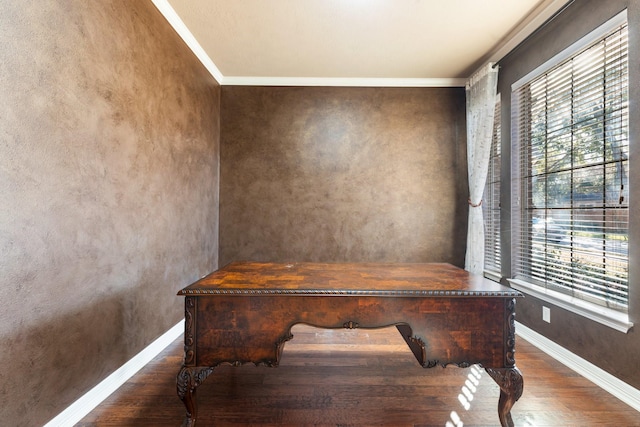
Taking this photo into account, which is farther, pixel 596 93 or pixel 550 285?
pixel 550 285

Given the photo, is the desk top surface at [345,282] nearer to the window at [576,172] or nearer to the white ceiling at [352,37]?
the window at [576,172]

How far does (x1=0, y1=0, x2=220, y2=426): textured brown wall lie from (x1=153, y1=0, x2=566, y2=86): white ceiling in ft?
1.51

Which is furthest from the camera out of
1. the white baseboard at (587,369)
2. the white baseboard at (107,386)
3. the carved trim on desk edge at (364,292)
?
the white baseboard at (587,369)

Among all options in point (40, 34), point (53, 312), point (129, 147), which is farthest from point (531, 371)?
point (40, 34)

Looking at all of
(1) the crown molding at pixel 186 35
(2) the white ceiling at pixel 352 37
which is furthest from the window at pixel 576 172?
(1) the crown molding at pixel 186 35

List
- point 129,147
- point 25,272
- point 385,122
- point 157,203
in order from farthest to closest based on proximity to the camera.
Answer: point 385,122 → point 157,203 → point 129,147 → point 25,272

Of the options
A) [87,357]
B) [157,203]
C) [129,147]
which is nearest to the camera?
[87,357]

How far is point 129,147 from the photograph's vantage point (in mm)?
1919

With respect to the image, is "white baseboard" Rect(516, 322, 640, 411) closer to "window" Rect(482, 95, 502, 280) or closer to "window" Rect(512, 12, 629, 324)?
"window" Rect(512, 12, 629, 324)

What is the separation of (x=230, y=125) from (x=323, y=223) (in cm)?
162

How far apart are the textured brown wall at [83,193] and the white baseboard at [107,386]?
4cm

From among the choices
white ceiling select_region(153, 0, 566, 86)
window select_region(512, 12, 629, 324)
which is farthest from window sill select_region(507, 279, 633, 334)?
white ceiling select_region(153, 0, 566, 86)

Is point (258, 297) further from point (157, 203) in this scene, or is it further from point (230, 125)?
point (230, 125)

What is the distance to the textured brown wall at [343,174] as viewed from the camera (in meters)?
3.43
